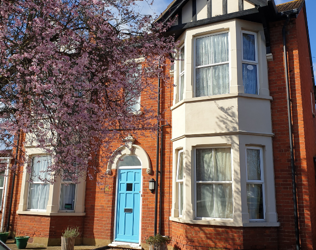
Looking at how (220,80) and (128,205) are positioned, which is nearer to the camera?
(220,80)

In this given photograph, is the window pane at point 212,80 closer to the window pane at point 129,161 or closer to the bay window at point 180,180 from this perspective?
the bay window at point 180,180

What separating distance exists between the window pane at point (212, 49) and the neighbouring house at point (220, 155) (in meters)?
0.03

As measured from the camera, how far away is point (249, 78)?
328 inches

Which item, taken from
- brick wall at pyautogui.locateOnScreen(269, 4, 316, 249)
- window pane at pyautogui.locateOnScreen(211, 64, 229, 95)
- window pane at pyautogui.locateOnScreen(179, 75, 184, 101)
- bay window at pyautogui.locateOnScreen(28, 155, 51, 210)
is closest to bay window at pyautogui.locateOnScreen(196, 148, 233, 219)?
brick wall at pyautogui.locateOnScreen(269, 4, 316, 249)

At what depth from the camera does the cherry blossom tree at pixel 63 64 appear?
220 inches

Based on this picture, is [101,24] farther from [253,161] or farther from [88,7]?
[253,161]

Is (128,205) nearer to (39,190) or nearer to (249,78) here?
(39,190)

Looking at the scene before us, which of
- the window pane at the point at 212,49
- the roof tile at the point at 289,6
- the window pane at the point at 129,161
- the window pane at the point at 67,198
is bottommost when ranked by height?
the window pane at the point at 67,198

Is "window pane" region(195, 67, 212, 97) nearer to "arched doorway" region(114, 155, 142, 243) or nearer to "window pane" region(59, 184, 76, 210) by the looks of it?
"arched doorway" region(114, 155, 142, 243)

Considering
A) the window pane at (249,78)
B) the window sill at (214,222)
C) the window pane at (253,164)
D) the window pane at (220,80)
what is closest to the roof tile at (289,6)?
the window pane at (249,78)

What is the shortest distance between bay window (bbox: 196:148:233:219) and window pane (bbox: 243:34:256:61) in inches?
102

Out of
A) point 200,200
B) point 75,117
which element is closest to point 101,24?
point 75,117

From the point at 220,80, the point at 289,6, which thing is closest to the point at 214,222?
the point at 220,80

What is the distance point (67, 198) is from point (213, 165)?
5.18m
